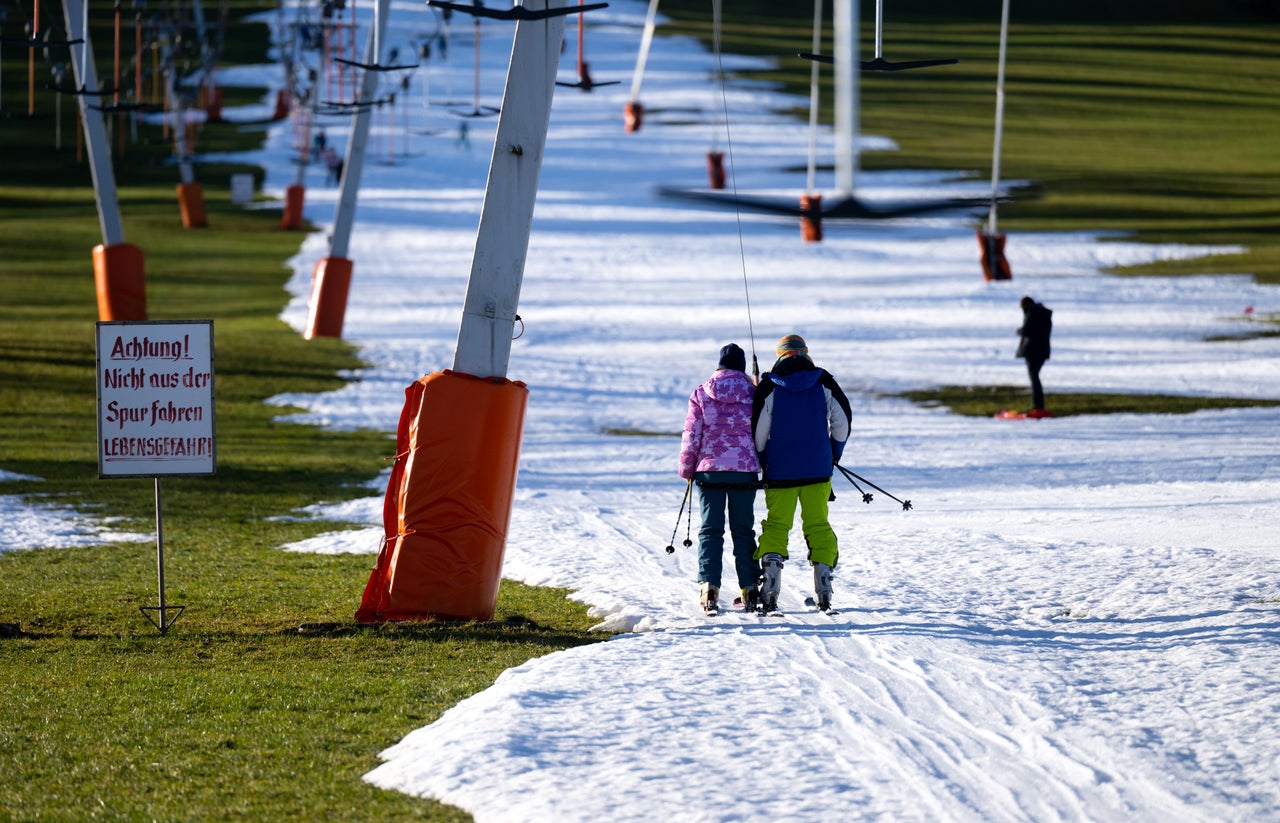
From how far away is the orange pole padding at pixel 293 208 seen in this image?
45.2 meters

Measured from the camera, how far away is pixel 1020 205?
5138 centimetres

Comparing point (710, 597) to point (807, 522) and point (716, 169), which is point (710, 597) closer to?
point (807, 522)

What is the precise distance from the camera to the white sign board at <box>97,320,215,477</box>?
1029 centimetres

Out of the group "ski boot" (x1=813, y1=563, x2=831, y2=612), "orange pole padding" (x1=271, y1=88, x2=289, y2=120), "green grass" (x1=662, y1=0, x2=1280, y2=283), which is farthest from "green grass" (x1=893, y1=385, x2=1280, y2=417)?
"orange pole padding" (x1=271, y1=88, x2=289, y2=120)

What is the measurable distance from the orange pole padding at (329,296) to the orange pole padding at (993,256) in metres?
12.2

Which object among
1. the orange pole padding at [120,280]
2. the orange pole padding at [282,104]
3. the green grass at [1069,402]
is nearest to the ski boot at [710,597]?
the green grass at [1069,402]

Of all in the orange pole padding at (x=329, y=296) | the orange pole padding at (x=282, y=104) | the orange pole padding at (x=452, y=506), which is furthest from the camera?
the orange pole padding at (x=282, y=104)

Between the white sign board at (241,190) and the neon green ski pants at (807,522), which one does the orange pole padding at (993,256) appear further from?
the white sign board at (241,190)

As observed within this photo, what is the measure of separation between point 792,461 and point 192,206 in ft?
126

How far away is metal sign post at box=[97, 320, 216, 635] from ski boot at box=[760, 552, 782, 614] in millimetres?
3708

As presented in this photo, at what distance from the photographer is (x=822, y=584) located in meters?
9.91

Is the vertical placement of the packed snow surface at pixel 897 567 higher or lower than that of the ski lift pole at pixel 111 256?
lower

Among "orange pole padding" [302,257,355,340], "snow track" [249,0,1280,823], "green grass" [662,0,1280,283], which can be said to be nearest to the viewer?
"snow track" [249,0,1280,823]

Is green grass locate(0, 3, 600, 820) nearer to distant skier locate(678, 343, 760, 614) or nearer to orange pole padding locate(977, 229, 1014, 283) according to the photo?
distant skier locate(678, 343, 760, 614)
